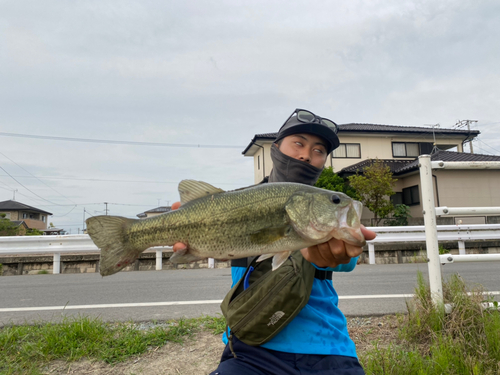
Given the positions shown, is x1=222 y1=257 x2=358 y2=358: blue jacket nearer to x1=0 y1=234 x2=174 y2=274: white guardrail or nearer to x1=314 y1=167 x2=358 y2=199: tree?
x1=0 y1=234 x2=174 y2=274: white guardrail

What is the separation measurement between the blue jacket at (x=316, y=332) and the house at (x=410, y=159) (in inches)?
731

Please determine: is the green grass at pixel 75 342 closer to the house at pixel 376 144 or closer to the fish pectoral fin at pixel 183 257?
the fish pectoral fin at pixel 183 257

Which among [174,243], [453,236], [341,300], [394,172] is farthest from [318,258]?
[394,172]

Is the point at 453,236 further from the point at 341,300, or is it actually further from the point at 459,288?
the point at 459,288

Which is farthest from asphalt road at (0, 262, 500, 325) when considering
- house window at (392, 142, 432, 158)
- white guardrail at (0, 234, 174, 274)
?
house window at (392, 142, 432, 158)

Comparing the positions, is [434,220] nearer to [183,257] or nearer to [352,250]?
[352,250]

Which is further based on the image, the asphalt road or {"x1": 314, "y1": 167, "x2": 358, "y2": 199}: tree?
{"x1": 314, "y1": 167, "x2": 358, "y2": 199}: tree

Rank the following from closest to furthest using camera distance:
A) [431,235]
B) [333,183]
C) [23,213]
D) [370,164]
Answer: [431,235], [333,183], [370,164], [23,213]

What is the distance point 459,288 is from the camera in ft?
10.7

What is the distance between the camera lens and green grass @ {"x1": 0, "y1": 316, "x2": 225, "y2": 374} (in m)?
2.87

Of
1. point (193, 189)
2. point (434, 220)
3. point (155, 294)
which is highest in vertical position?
point (193, 189)

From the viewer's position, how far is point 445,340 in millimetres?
2682

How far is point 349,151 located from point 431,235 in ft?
77.3

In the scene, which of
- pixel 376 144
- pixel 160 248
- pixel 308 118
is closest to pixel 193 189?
pixel 308 118
